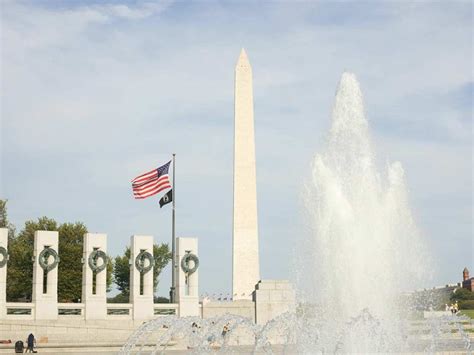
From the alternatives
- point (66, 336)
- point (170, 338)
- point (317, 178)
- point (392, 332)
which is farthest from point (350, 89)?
point (66, 336)

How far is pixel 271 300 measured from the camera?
1516 inches

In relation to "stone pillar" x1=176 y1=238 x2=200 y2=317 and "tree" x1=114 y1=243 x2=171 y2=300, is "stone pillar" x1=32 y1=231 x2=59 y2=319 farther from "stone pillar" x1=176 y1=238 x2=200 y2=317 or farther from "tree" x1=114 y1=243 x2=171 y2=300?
"tree" x1=114 y1=243 x2=171 y2=300

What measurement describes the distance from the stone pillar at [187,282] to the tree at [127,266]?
2756 centimetres

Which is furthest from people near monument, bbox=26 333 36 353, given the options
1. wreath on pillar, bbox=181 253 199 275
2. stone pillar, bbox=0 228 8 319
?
wreath on pillar, bbox=181 253 199 275

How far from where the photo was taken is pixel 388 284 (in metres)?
23.1

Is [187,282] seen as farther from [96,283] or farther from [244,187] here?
[244,187]

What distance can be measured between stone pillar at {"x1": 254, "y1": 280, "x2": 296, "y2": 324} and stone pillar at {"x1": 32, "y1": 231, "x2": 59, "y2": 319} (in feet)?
32.3

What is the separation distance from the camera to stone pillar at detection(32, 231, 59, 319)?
34.4 m

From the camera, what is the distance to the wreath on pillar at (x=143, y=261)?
37.2 metres

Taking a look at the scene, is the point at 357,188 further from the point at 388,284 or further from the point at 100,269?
the point at 100,269

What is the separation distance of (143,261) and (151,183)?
3.78 m

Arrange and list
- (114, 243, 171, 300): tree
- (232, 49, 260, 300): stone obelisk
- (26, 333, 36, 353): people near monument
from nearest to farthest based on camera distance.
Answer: (26, 333, 36, 353): people near monument → (232, 49, 260, 300): stone obelisk → (114, 243, 171, 300): tree

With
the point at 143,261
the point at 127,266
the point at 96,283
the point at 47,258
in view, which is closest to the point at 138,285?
the point at 143,261

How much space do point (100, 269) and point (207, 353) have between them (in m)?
13.1
